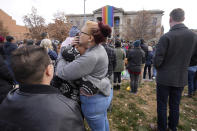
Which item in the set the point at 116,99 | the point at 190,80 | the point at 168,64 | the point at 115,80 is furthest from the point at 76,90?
the point at 190,80

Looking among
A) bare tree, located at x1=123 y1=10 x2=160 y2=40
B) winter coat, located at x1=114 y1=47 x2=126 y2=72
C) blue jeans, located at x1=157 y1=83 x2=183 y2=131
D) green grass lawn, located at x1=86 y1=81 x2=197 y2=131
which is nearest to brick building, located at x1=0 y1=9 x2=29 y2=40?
bare tree, located at x1=123 y1=10 x2=160 y2=40

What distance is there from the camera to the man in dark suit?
196 centimetres

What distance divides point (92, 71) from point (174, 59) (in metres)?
1.56

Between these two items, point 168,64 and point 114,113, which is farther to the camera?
point 114,113

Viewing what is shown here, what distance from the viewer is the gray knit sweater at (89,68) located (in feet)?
4.12

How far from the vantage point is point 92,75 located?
1.38 meters

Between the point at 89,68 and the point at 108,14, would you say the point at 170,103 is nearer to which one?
the point at 89,68

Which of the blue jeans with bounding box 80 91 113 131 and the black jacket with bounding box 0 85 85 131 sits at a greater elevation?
the black jacket with bounding box 0 85 85 131

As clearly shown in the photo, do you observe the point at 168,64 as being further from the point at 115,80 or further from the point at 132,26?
the point at 132,26

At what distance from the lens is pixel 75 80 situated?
4.69 feet

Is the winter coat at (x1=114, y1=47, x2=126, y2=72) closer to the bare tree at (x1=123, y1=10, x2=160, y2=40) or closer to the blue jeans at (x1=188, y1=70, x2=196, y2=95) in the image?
the blue jeans at (x1=188, y1=70, x2=196, y2=95)

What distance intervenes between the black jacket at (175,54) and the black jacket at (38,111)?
1837 mm

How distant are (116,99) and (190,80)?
2.64m

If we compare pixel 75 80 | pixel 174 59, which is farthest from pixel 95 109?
pixel 174 59
